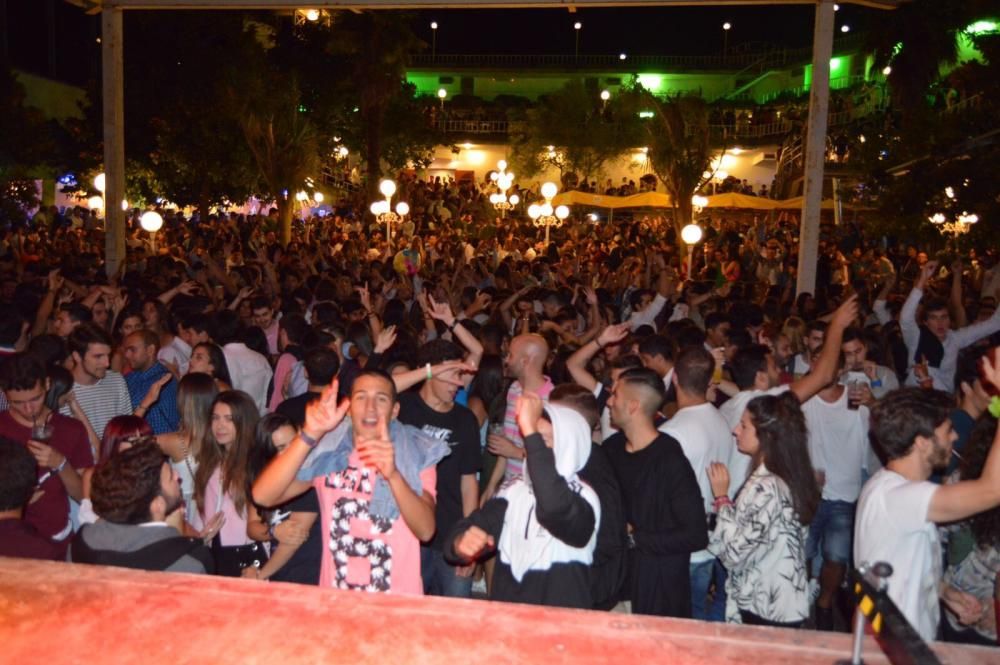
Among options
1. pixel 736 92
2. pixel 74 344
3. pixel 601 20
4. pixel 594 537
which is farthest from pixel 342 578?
pixel 601 20

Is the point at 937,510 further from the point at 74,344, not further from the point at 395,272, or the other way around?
the point at 395,272

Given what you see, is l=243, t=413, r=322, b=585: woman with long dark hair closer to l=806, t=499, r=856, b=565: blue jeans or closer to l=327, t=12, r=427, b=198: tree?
l=806, t=499, r=856, b=565: blue jeans

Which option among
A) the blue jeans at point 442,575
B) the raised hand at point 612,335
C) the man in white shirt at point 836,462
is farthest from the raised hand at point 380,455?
the man in white shirt at point 836,462

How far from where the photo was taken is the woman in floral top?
450 centimetres

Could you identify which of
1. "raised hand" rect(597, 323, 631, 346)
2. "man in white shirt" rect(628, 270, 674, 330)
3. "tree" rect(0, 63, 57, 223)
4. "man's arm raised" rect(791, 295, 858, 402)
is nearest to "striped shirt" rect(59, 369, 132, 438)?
"raised hand" rect(597, 323, 631, 346)

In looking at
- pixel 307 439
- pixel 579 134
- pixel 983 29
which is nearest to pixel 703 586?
pixel 307 439

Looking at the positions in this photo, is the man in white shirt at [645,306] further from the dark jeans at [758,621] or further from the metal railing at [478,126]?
the metal railing at [478,126]

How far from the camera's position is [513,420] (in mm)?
6109

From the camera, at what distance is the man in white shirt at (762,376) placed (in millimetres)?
5805

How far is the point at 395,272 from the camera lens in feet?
48.9

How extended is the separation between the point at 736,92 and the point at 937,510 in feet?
198

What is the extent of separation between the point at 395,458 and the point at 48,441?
236 cm

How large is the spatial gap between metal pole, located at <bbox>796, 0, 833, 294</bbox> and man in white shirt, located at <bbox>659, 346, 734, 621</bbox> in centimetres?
638

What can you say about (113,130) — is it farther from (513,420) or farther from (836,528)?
(836,528)
